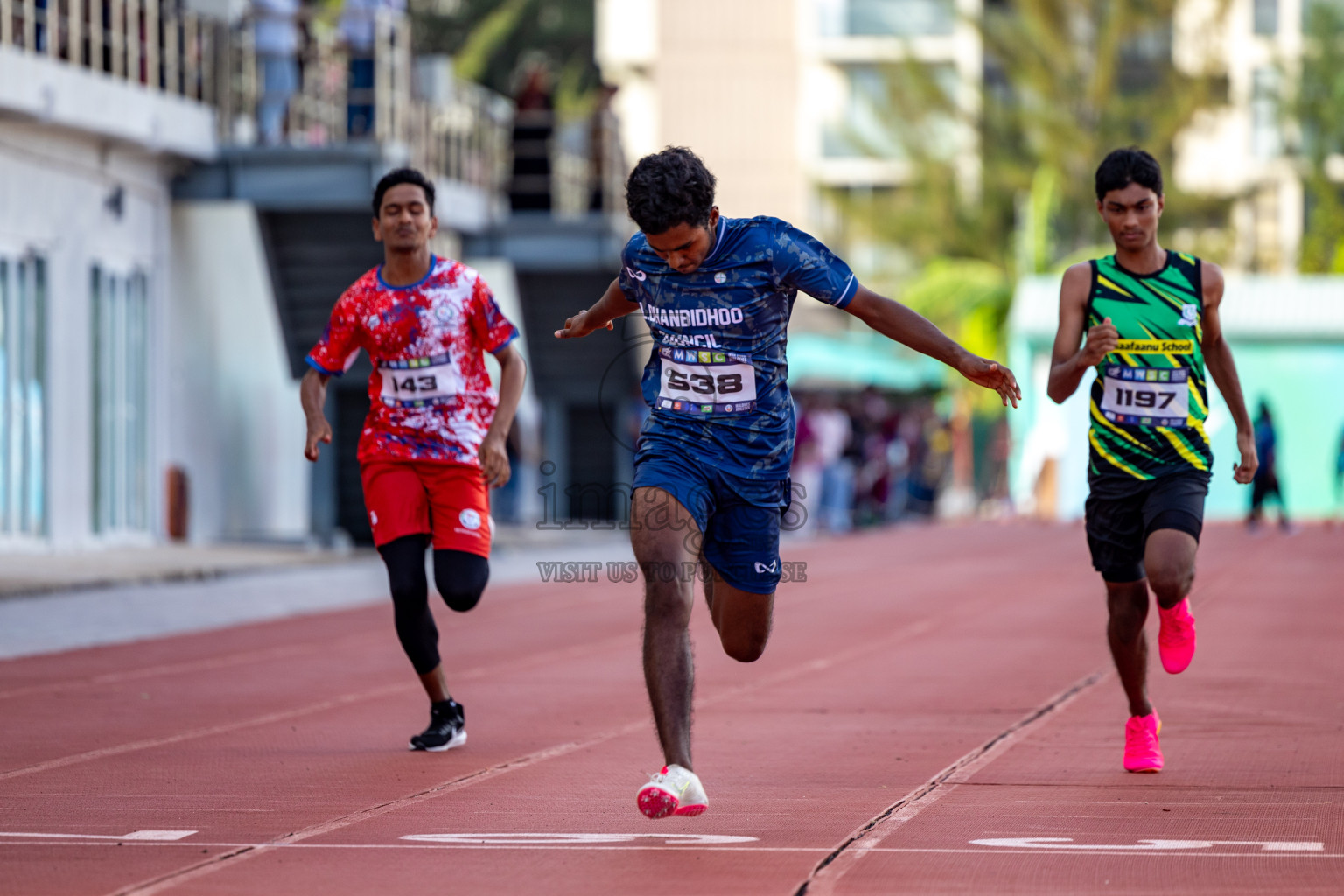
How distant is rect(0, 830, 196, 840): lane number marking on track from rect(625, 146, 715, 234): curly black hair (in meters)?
2.09

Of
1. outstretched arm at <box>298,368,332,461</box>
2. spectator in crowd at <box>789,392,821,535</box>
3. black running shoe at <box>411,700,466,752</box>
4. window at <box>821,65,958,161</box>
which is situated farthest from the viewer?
window at <box>821,65,958,161</box>

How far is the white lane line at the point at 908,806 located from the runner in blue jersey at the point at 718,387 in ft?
1.96

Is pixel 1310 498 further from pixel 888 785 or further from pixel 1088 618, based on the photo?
pixel 888 785

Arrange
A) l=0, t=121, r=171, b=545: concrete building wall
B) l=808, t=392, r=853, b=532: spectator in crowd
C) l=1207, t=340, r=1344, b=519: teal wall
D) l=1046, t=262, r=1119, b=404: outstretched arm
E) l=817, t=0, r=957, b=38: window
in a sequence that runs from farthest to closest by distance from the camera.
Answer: l=817, t=0, r=957, b=38: window < l=1207, t=340, r=1344, b=519: teal wall < l=808, t=392, r=853, b=532: spectator in crowd < l=0, t=121, r=171, b=545: concrete building wall < l=1046, t=262, r=1119, b=404: outstretched arm

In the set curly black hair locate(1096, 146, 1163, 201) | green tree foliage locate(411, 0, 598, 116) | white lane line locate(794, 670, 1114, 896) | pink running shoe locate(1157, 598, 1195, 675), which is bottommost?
white lane line locate(794, 670, 1114, 896)

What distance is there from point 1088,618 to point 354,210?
10972 mm

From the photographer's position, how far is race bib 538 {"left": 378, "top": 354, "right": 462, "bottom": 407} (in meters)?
8.25

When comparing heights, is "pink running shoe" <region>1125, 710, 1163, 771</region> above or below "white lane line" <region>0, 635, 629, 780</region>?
above

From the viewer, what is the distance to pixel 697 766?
7.68 m

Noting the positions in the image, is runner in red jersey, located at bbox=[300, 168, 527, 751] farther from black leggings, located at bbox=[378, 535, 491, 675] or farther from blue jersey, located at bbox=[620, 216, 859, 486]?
blue jersey, located at bbox=[620, 216, 859, 486]

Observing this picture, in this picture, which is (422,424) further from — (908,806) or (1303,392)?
(1303,392)

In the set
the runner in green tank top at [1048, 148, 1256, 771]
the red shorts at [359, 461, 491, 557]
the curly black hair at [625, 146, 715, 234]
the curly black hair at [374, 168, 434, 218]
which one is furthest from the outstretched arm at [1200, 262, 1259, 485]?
the curly black hair at [374, 168, 434, 218]

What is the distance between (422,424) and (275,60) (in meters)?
15.1

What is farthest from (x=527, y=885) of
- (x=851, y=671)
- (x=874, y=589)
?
(x=874, y=589)
